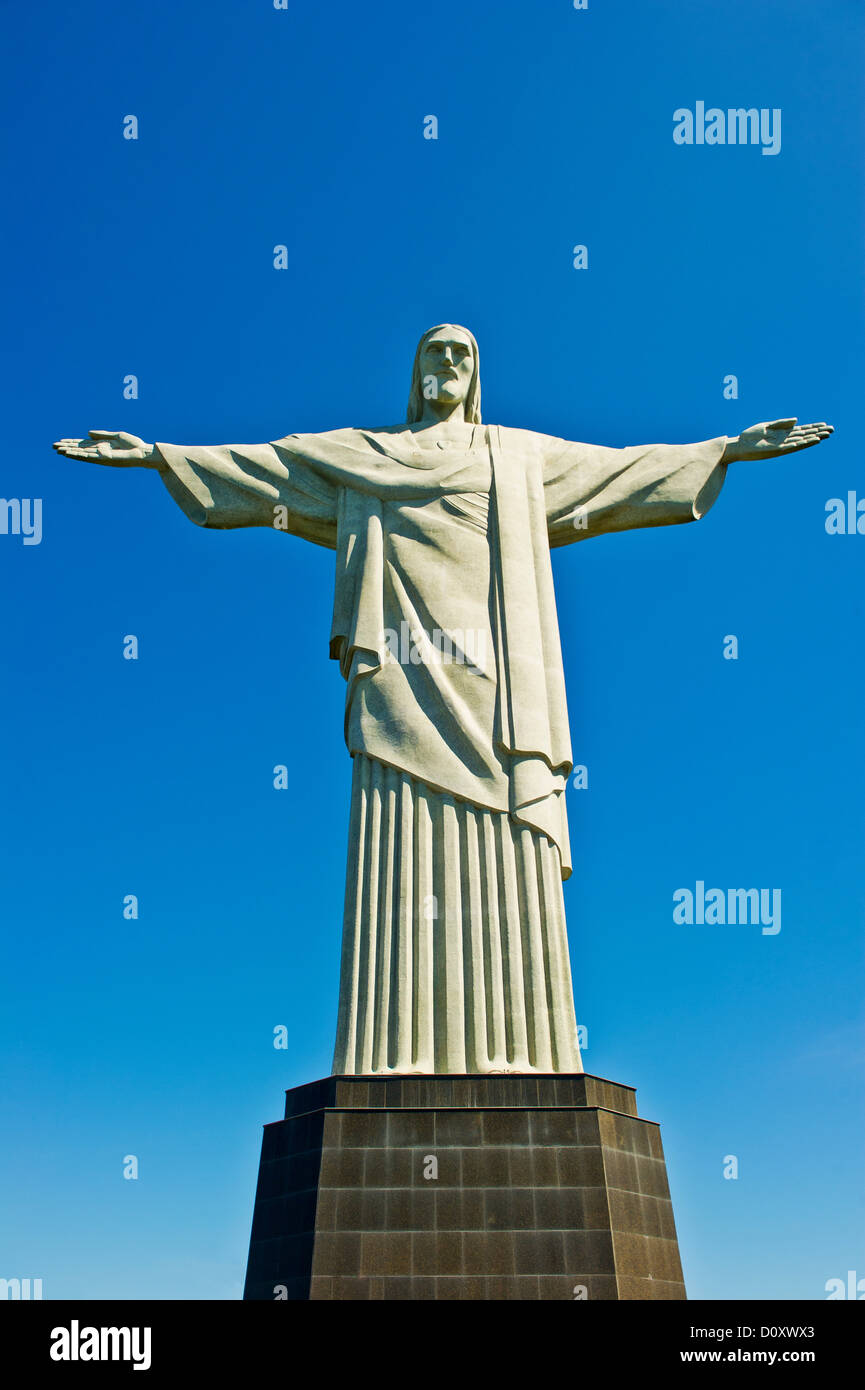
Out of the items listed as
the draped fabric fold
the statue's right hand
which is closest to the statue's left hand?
the draped fabric fold

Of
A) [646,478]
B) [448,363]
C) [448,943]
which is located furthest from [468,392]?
[448,943]

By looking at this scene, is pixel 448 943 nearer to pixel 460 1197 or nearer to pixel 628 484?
pixel 460 1197

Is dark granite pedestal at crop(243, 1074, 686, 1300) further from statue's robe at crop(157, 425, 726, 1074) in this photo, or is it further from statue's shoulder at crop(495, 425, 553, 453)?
statue's shoulder at crop(495, 425, 553, 453)

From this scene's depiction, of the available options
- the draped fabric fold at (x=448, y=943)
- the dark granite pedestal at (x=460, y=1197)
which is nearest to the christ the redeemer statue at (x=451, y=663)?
the draped fabric fold at (x=448, y=943)
